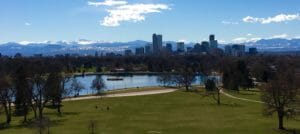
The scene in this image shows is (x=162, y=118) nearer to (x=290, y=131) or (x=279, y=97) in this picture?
(x=279, y=97)

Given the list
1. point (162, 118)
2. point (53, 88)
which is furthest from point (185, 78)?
point (162, 118)

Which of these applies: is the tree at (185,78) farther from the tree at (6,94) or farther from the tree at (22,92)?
the tree at (6,94)

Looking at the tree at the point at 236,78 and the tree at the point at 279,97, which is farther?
the tree at the point at 236,78

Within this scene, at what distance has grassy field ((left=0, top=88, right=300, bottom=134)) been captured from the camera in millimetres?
63312

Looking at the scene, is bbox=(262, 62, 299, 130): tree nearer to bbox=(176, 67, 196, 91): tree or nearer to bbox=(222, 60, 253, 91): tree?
bbox=(222, 60, 253, 91): tree

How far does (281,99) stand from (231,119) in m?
9.22

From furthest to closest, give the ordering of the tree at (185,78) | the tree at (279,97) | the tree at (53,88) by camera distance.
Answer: the tree at (185,78)
the tree at (53,88)
the tree at (279,97)

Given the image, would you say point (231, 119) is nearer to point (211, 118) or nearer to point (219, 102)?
point (211, 118)

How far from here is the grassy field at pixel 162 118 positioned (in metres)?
63.3

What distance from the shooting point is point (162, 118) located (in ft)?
253

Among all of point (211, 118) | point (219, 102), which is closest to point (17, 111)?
point (211, 118)

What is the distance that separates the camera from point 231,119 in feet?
243

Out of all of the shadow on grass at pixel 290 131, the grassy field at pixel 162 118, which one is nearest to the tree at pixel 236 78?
the grassy field at pixel 162 118

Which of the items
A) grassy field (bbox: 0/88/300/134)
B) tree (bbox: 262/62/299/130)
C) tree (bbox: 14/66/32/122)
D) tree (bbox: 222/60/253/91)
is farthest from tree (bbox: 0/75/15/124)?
tree (bbox: 222/60/253/91)
